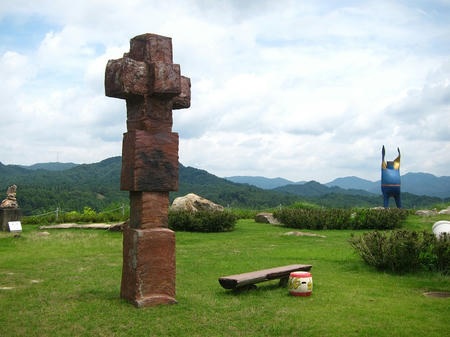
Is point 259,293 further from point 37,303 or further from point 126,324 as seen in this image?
point 37,303

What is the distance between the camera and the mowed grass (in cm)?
514

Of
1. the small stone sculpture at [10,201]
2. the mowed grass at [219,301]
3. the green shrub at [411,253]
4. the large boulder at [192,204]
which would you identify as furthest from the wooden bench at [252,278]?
the small stone sculpture at [10,201]

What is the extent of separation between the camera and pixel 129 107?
6.46m

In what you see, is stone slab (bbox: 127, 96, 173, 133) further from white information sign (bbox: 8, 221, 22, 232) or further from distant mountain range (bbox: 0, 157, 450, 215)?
distant mountain range (bbox: 0, 157, 450, 215)

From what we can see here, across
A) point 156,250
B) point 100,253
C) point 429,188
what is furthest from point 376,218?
point 429,188

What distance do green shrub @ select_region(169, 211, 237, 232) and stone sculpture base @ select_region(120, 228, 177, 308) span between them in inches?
388

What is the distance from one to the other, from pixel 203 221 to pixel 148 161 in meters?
10.2

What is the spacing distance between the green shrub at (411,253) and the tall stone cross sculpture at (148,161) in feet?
13.6

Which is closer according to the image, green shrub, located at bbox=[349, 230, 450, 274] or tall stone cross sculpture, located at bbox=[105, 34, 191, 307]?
tall stone cross sculpture, located at bbox=[105, 34, 191, 307]

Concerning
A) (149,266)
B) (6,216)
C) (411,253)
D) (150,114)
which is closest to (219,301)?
(149,266)

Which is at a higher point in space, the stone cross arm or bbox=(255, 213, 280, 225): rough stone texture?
the stone cross arm

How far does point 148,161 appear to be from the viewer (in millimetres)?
6105

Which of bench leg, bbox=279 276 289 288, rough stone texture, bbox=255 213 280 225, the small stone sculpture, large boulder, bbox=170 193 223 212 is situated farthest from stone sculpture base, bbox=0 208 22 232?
bench leg, bbox=279 276 289 288

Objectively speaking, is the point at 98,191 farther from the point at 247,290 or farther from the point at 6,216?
the point at 247,290
